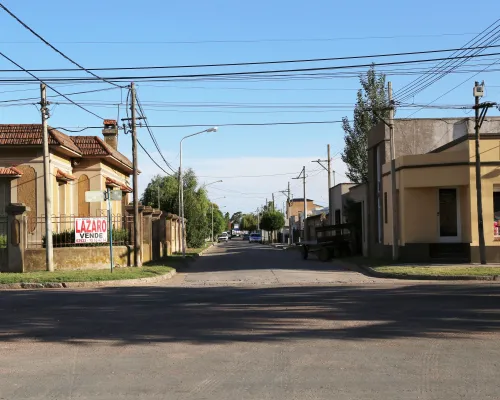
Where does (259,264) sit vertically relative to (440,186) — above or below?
below

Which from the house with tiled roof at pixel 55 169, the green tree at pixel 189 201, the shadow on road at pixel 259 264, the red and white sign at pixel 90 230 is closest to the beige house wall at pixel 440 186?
the shadow on road at pixel 259 264

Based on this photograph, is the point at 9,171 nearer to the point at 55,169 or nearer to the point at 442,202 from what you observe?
the point at 55,169

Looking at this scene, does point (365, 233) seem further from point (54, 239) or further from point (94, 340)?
point (94, 340)

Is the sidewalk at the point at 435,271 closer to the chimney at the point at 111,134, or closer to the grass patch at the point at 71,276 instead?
the grass patch at the point at 71,276

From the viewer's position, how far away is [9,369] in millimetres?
8141

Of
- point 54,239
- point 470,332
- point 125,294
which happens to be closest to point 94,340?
point 470,332

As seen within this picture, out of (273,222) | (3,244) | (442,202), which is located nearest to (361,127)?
(442,202)

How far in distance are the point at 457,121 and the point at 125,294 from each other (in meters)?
22.0

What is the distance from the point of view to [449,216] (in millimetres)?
27000

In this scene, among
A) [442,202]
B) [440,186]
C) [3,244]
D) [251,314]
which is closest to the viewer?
[251,314]

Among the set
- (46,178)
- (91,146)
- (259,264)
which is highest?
(91,146)

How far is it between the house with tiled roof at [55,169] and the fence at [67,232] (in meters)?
0.56

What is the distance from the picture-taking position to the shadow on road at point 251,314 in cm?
1030

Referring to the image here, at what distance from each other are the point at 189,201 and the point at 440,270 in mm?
37832
